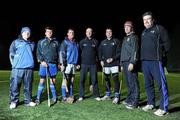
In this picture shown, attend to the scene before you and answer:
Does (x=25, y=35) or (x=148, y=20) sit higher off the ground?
(x=148, y=20)

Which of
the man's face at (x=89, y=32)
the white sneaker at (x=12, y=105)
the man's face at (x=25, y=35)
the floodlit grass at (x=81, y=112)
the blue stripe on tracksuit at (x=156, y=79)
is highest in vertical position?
the man's face at (x=89, y=32)

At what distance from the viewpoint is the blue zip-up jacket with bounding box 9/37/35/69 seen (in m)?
8.34

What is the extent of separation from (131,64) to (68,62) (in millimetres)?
1883

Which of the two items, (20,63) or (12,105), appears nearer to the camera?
(12,105)

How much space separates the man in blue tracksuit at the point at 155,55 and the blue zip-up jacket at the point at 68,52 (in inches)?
84.4

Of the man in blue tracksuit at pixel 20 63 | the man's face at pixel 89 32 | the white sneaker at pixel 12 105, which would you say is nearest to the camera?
the white sneaker at pixel 12 105

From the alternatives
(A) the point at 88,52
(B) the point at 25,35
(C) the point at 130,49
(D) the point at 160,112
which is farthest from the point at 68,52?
(D) the point at 160,112

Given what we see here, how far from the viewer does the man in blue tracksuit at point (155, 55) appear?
7391 mm

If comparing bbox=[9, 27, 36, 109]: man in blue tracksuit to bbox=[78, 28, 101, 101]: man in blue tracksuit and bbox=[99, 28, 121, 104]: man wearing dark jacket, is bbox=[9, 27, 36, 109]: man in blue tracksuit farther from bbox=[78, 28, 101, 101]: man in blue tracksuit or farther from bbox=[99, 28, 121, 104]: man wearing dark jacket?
bbox=[99, 28, 121, 104]: man wearing dark jacket

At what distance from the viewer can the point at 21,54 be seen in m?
8.34

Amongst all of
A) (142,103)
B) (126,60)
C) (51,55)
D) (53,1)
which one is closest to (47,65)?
(51,55)

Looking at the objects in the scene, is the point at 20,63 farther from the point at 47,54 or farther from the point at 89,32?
the point at 89,32

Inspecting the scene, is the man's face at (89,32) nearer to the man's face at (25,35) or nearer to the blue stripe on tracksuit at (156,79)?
the man's face at (25,35)

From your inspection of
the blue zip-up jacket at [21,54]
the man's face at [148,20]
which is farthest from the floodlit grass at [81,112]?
the man's face at [148,20]
